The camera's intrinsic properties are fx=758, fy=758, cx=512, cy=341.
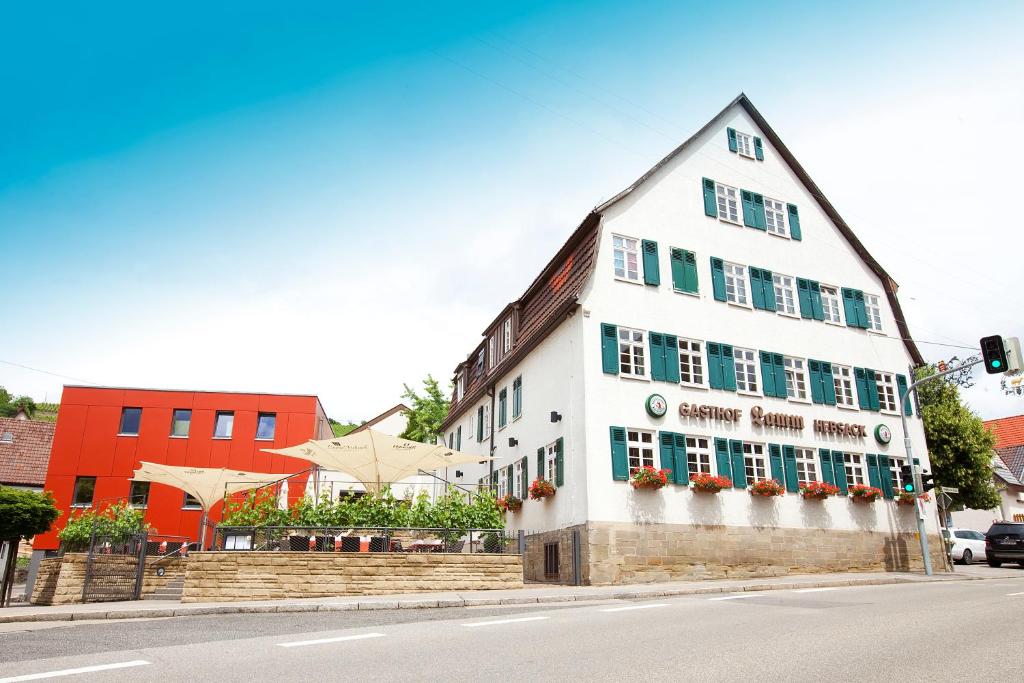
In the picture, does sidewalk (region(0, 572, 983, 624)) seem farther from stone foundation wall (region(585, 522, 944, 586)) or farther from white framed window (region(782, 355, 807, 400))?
white framed window (region(782, 355, 807, 400))

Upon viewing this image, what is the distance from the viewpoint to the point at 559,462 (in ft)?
74.6

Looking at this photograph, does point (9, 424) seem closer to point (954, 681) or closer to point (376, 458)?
point (376, 458)

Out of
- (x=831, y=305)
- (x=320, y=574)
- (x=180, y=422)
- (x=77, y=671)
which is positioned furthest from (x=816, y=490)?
(x=180, y=422)

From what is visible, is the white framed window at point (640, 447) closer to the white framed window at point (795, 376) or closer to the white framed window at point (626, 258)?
the white framed window at point (626, 258)

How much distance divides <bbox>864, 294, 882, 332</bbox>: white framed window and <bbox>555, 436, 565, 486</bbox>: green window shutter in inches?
523

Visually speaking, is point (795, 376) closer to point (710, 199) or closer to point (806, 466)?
point (806, 466)

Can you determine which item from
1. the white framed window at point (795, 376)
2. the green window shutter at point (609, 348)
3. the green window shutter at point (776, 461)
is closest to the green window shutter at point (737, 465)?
the green window shutter at point (776, 461)

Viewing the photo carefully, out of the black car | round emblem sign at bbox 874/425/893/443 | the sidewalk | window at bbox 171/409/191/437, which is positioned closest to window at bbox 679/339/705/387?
the sidewalk

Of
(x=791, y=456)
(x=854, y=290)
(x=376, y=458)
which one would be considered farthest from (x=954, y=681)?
(x=854, y=290)

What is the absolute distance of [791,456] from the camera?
2402 cm

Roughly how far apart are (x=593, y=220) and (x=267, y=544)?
1329 cm

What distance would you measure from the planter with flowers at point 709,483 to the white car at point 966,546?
15413 millimetres

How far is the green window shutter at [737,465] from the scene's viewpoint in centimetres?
2280

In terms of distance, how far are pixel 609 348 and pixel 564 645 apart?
1447cm
